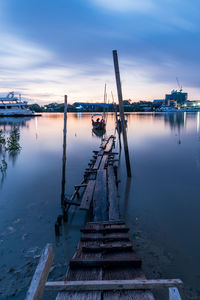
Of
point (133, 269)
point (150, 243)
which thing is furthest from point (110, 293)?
point (150, 243)

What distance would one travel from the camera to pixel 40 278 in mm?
2037

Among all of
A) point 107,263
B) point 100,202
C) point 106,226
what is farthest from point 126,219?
point 107,263

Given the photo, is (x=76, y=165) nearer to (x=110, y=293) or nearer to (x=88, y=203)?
(x=88, y=203)

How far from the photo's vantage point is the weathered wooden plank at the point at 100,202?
6.20 m

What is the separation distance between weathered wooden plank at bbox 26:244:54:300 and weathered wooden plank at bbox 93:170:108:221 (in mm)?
3920

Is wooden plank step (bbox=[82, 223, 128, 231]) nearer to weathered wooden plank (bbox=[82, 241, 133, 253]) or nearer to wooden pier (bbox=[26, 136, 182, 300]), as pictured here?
wooden pier (bbox=[26, 136, 182, 300])

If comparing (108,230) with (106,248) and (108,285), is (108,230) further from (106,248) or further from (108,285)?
(108,285)

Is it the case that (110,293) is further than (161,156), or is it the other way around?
(161,156)

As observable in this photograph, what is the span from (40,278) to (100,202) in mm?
4908

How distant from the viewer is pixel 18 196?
9539 mm

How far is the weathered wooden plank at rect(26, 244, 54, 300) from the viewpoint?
1.91 metres

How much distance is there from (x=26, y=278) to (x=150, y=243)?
3552 mm

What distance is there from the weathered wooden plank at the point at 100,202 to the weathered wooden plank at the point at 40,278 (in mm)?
3920

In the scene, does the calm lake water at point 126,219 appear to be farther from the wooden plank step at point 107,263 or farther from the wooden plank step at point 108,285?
the wooden plank step at point 108,285
